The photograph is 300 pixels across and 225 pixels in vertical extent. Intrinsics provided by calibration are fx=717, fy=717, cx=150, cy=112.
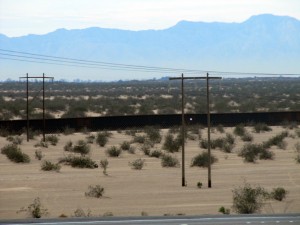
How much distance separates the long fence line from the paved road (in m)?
34.7

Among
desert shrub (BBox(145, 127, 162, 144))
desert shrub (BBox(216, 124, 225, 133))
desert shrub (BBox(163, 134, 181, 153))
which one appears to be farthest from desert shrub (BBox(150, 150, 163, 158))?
desert shrub (BBox(216, 124, 225, 133))

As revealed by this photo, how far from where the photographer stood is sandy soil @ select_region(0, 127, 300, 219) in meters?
23.6

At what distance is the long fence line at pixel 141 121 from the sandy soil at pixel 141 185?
13.9 m

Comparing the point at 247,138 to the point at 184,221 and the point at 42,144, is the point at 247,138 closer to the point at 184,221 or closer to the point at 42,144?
the point at 42,144

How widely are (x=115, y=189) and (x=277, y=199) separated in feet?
21.1

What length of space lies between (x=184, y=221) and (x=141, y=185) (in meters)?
10.4

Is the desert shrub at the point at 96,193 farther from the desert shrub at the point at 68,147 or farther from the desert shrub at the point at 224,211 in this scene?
the desert shrub at the point at 68,147

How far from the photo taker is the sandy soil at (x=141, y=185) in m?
23.6

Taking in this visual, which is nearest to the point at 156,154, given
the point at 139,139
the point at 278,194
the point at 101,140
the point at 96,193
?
the point at 101,140

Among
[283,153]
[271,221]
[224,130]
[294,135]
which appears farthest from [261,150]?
[271,221]

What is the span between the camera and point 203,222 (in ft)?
59.9

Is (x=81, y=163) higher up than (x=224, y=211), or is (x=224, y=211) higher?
(x=81, y=163)

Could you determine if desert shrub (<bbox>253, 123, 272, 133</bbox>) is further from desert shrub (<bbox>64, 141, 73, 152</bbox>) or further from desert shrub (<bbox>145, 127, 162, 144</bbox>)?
desert shrub (<bbox>64, 141, 73, 152</bbox>)

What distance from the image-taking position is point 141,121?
2360 inches
